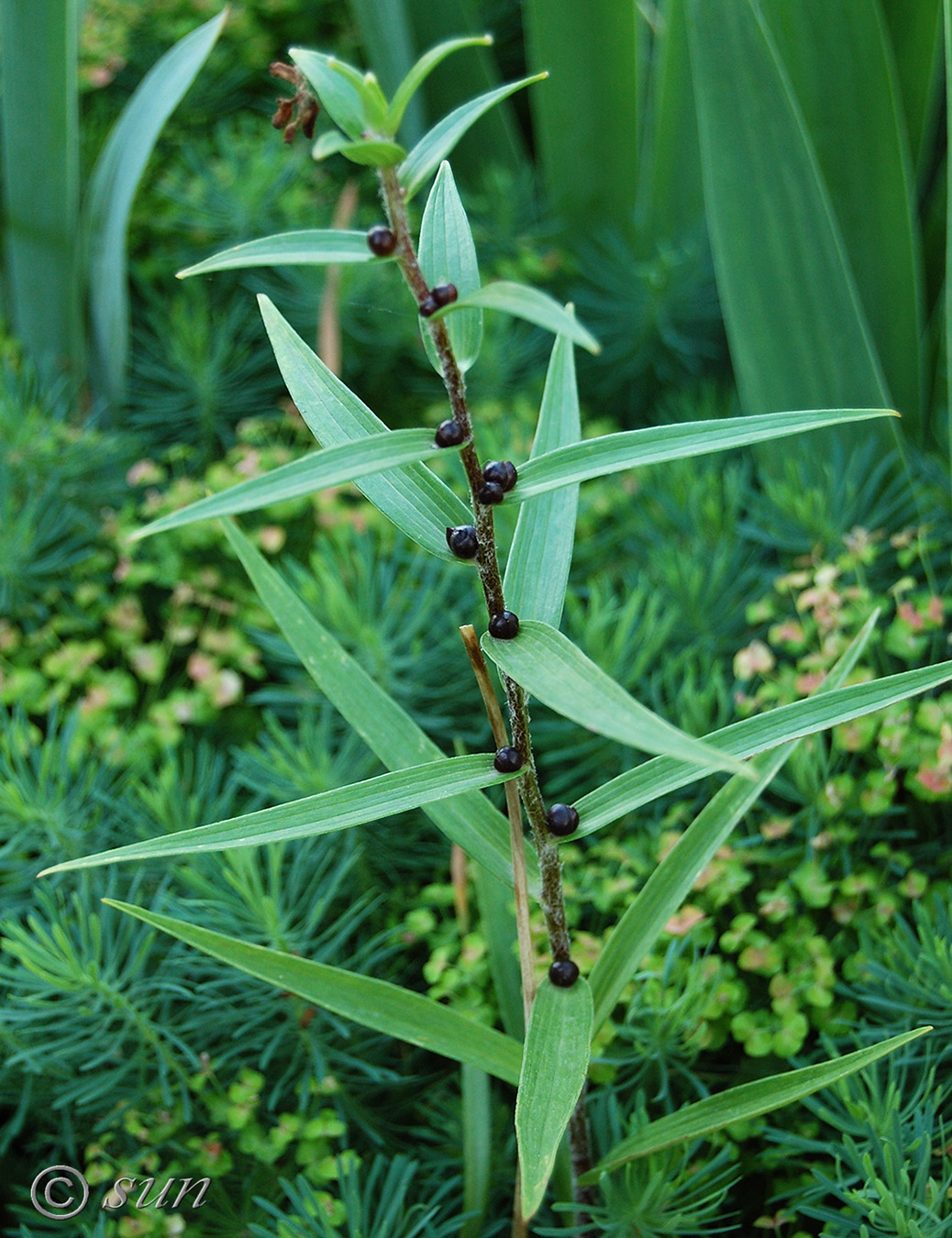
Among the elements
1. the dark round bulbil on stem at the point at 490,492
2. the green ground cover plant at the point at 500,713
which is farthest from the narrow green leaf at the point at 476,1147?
the dark round bulbil on stem at the point at 490,492

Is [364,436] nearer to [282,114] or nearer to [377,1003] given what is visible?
[282,114]

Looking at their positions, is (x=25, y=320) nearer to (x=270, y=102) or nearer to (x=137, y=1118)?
(x=270, y=102)

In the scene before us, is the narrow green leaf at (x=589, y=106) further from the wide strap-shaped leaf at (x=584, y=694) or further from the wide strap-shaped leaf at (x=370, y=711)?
the wide strap-shaped leaf at (x=584, y=694)

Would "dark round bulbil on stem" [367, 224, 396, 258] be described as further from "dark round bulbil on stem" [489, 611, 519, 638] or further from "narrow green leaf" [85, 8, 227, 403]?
"narrow green leaf" [85, 8, 227, 403]

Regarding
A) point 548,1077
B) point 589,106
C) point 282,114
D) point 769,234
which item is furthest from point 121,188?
point 548,1077

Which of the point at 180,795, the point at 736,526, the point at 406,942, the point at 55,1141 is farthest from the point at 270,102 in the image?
the point at 55,1141

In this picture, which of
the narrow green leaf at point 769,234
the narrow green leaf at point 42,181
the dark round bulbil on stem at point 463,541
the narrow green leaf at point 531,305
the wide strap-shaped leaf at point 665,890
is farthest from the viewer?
the narrow green leaf at point 42,181
